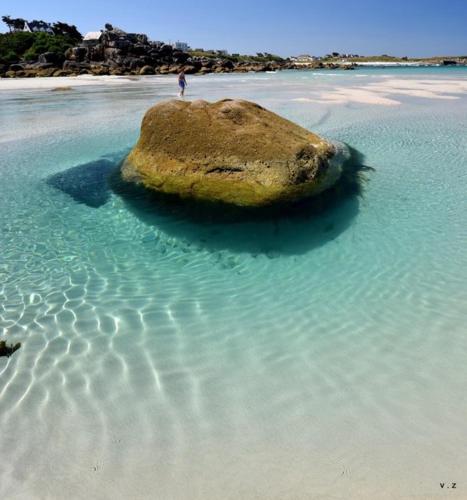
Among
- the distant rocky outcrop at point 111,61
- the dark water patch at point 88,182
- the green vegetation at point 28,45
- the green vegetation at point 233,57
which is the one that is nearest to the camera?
the dark water patch at point 88,182

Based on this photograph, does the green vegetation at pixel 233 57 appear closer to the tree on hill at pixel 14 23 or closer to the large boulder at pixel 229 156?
the tree on hill at pixel 14 23

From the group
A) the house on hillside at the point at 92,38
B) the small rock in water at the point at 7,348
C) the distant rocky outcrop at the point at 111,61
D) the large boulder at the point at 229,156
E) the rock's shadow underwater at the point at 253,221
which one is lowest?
the small rock in water at the point at 7,348

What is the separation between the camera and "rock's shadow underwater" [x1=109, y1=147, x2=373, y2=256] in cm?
632

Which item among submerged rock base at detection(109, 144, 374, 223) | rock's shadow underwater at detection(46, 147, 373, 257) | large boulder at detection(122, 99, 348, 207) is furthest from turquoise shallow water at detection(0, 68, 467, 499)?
large boulder at detection(122, 99, 348, 207)

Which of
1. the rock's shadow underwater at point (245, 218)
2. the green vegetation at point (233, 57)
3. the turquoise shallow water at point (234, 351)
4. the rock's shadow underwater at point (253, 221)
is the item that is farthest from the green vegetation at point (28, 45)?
the turquoise shallow water at point (234, 351)

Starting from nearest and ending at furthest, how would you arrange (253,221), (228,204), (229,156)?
1. (253,221)
2. (228,204)
3. (229,156)

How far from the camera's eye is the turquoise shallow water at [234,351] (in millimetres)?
2930

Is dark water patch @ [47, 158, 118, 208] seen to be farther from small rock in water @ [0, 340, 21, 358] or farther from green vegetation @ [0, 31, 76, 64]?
green vegetation @ [0, 31, 76, 64]

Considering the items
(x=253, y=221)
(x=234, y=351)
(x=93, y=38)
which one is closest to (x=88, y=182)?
(x=253, y=221)

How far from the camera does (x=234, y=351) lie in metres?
4.17

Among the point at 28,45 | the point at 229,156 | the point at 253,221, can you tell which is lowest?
the point at 253,221

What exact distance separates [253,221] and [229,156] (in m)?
1.43

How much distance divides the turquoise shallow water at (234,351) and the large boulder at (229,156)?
2.11 feet

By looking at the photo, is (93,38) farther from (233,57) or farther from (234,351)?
(234,351)
